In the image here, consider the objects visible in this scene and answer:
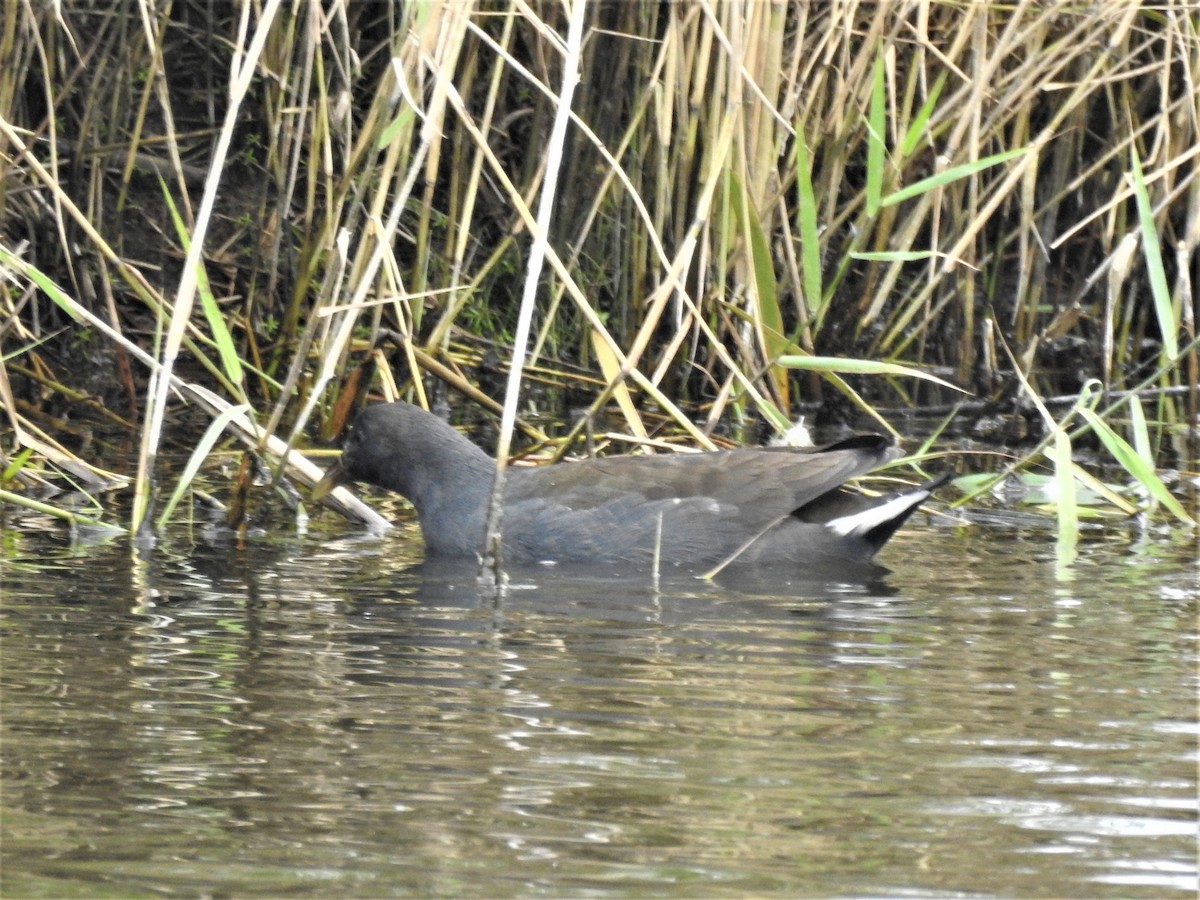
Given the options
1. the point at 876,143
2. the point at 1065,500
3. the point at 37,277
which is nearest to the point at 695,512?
the point at 1065,500

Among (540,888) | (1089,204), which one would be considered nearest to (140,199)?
(1089,204)

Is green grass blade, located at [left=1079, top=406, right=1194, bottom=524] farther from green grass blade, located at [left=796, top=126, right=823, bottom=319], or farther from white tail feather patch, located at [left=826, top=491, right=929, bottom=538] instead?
green grass blade, located at [left=796, top=126, right=823, bottom=319]

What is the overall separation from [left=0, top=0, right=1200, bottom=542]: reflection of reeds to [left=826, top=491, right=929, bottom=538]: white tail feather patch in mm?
291

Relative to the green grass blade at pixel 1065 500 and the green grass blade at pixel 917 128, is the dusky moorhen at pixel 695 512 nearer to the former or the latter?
the green grass blade at pixel 1065 500

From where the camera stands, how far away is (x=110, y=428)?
6078 mm

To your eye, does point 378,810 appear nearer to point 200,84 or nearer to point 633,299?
point 633,299

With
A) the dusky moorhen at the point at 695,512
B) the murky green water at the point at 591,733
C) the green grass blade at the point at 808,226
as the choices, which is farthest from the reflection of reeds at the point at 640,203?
the murky green water at the point at 591,733

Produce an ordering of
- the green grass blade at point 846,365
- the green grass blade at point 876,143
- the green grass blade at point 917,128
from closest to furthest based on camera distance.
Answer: the green grass blade at point 846,365 → the green grass blade at point 876,143 → the green grass blade at point 917,128

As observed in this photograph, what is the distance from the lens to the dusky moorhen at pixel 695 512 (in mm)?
4504

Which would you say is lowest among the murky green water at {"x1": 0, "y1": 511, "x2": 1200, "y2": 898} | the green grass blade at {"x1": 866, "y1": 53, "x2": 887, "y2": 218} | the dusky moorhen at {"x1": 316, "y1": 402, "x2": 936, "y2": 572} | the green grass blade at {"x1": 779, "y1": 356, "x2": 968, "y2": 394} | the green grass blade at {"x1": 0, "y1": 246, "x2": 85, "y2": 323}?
the murky green water at {"x1": 0, "y1": 511, "x2": 1200, "y2": 898}

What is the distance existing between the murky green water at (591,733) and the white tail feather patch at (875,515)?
0.18 m

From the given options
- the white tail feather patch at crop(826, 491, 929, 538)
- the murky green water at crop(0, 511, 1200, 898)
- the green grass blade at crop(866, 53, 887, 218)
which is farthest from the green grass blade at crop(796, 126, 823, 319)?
the murky green water at crop(0, 511, 1200, 898)

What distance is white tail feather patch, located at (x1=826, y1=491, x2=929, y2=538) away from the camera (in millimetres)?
4379

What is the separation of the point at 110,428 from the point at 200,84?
7.26 ft
